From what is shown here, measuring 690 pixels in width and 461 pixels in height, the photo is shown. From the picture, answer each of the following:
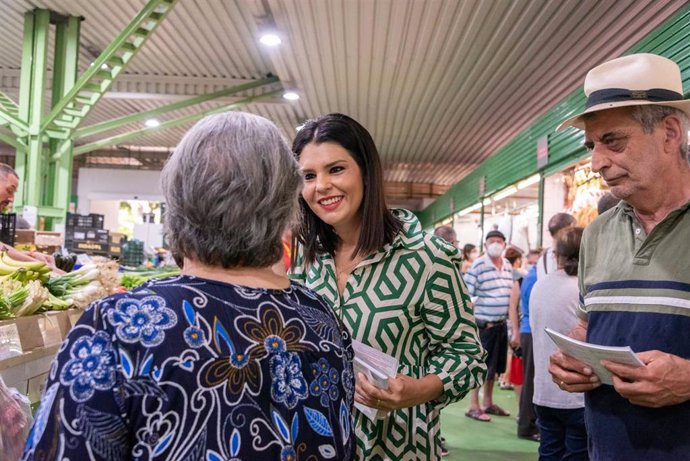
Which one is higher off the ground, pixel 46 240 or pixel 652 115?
pixel 652 115

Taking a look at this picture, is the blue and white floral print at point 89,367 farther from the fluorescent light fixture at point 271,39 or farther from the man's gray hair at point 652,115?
the fluorescent light fixture at point 271,39

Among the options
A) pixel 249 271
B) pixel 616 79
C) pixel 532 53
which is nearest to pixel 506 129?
pixel 532 53

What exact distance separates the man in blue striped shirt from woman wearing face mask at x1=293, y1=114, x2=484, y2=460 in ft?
15.0

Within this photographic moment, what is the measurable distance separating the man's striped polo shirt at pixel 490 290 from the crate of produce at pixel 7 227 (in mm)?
4420

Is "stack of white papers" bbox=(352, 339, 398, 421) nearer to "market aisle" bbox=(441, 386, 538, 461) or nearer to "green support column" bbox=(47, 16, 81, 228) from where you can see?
"market aisle" bbox=(441, 386, 538, 461)

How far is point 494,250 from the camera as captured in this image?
6.38 meters

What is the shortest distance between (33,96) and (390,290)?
9769 mm

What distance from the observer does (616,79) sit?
1.73 metres

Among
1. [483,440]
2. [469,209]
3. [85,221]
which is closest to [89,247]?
[85,221]

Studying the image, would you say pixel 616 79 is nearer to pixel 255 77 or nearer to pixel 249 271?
pixel 249 271

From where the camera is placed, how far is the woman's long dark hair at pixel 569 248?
3605 mm

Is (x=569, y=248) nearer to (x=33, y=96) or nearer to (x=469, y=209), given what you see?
(x=33, y=96)

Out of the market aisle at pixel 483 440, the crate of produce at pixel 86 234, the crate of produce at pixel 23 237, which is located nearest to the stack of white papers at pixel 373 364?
the market aisle at pixel 483 440

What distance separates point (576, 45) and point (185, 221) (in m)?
7.78
